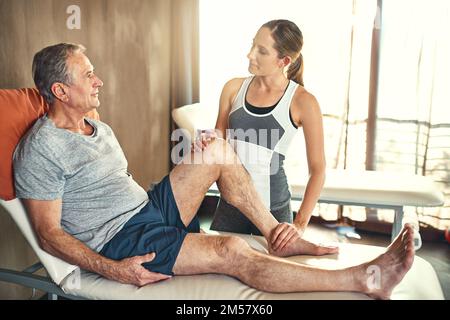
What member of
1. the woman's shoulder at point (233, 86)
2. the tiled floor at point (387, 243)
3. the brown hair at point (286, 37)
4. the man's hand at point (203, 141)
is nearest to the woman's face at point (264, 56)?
the brown hair at point (286, 37)

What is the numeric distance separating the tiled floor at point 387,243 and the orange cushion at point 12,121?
131 cm

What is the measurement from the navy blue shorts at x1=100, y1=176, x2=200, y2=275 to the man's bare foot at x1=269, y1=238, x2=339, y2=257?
0.32 metres

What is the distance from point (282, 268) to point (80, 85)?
799 millimetres

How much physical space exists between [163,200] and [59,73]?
0.51m

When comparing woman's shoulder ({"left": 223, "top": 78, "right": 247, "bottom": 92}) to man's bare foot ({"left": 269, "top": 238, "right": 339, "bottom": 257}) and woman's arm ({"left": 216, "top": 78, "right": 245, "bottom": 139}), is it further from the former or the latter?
man's bare foot ({"left": 269, "top": 238, "right": 339, "bottom": 257})

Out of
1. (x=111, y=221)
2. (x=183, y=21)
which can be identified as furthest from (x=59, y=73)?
(x=183, y=21)

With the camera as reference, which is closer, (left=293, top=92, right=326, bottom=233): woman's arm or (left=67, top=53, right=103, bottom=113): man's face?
(left=67, top=53, right=103, bottom=113): man's face

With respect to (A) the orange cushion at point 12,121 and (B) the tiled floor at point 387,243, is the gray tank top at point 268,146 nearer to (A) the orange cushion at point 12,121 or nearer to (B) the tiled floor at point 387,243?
(A) the orange cushion at point 12,121

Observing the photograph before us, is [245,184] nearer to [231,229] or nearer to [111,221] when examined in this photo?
[231,229]

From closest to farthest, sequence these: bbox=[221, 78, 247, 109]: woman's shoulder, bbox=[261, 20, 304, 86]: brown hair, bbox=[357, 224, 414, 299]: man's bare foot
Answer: bbox=[357, 224, 414, 299]: man's bare foot
bbox=[261, 20, 304, 86]: brown hair
bbox=[221, 78, 247, 109]: woman's shoulder

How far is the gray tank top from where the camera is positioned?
179 cm

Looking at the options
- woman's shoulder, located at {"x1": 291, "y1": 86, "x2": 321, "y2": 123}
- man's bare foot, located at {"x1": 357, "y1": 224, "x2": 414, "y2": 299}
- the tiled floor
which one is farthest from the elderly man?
the tiled floor

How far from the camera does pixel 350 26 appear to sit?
281 centimetres

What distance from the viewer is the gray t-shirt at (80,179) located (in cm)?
139
